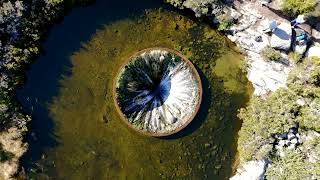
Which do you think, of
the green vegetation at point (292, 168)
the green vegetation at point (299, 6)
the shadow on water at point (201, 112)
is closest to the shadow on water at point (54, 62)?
the shadow on water at point (201, 112)

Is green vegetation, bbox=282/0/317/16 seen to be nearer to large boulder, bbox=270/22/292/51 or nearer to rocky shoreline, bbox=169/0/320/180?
rocky shoreline, bbox=169/0/320/180

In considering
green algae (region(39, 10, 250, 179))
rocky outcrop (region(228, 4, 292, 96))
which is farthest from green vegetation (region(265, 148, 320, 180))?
rocky outcrop (region(228, 4, 292, 96))

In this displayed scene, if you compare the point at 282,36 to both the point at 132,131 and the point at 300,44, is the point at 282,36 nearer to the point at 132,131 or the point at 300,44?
the point at 300,44

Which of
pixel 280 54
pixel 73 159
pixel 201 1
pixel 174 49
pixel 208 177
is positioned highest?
pixel 201 1

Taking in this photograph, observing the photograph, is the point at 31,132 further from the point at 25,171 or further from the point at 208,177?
the point at 208,177

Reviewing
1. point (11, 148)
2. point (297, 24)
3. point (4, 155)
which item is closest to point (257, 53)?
point (297, 24)

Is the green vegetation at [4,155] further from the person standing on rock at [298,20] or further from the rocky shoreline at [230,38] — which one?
the person standing on rock at [298,20]

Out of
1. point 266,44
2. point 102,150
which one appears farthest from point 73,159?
point 266,44
